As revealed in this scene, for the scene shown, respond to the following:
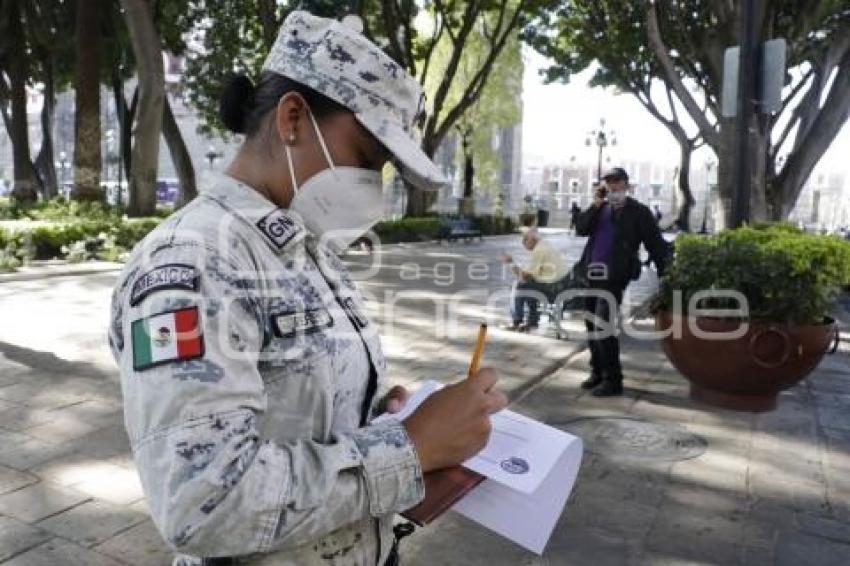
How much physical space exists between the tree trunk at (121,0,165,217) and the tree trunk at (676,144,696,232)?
56.9 feet

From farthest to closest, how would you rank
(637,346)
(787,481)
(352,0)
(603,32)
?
(603,32)
(352,0)
(637,346)
(787,481)

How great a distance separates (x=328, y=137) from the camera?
4.45 ft

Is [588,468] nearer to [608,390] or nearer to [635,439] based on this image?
[635,439]

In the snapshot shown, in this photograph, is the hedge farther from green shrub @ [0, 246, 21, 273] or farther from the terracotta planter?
the terracotta planter

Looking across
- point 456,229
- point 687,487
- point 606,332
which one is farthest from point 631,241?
point 456,229

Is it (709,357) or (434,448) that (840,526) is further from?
(434,448)

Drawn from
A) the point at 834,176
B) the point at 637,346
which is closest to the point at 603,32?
the point at 637,346

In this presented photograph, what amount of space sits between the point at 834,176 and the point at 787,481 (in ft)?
235

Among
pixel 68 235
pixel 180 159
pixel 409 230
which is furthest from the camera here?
pixel 409 230

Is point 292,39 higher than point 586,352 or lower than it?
higher

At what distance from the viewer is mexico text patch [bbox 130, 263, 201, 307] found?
3.66ft

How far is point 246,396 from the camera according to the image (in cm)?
111

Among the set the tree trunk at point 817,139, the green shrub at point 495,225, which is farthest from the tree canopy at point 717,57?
the green shrub at point 495,225

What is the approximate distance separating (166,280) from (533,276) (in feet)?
26.2
